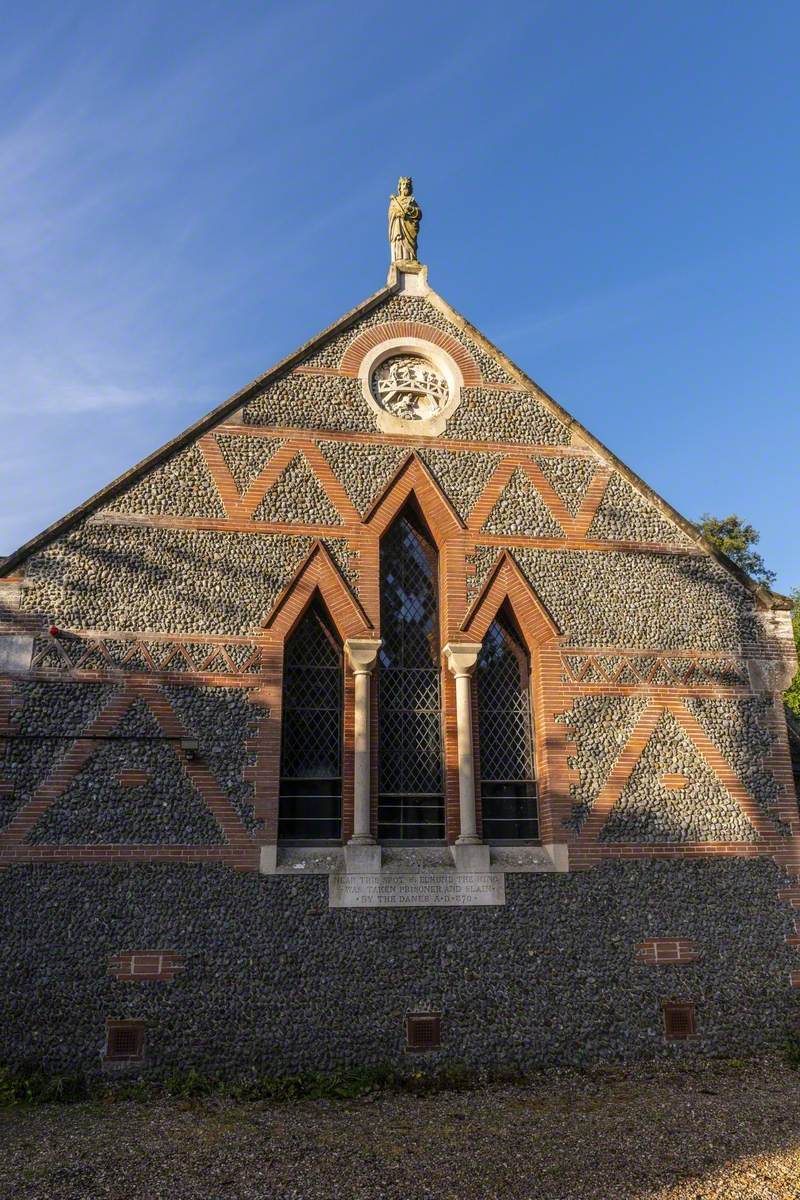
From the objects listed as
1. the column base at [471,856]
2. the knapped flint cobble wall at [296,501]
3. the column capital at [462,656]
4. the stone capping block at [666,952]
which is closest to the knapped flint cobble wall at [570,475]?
the column capital at [462,656]

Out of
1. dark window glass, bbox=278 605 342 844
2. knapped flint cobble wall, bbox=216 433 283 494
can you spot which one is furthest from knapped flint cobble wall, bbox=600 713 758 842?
knapped flint cobble wall, bbox=216 433 283 494

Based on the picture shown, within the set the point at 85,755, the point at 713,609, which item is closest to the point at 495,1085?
the point at 85,755

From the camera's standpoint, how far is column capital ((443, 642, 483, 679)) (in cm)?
1078

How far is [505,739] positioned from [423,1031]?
11.6 ft

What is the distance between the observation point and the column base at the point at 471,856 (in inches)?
392

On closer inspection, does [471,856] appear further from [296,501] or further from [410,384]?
[410,384]

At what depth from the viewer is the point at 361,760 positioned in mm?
10188

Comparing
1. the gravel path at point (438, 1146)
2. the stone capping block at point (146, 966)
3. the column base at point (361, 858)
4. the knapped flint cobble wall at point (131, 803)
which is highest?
the knapped flint cobble wall at point (131, 803)

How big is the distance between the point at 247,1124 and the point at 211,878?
2.51m

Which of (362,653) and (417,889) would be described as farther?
(362,653)

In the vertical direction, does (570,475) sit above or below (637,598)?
above

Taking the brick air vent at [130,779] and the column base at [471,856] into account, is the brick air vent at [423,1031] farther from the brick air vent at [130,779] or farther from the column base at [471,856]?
the brick air vent at [130,779]

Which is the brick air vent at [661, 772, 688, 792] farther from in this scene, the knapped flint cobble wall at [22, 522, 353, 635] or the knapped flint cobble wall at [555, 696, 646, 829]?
the knapped flint cobble wall at [22, 522, 353, 635]

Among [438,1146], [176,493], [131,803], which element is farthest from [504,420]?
[438,1146]
